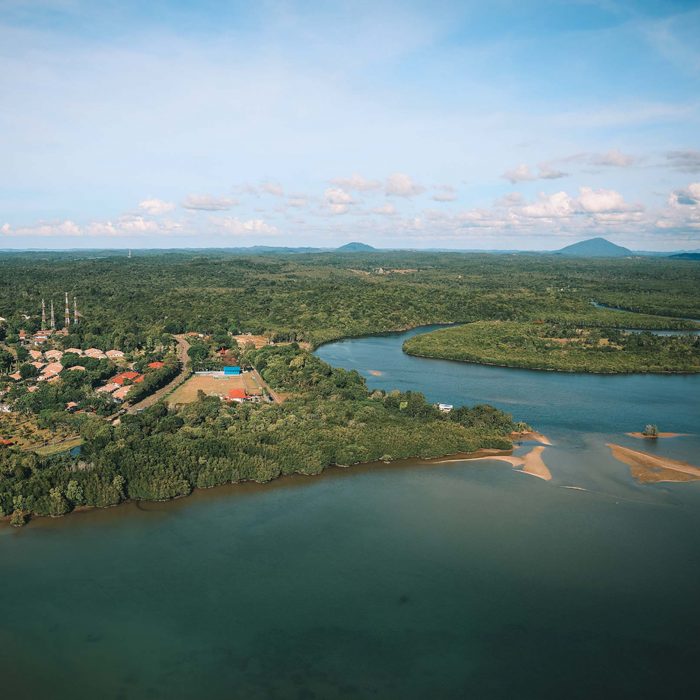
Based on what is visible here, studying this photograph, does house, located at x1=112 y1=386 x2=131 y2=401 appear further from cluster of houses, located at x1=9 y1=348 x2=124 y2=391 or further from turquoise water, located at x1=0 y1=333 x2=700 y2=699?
turquoise water, located at x1=0 y1=333 x2=700 y2=699

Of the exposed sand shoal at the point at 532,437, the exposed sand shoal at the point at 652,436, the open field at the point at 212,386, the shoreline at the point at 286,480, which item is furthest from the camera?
→ the open field at the point at 212,386

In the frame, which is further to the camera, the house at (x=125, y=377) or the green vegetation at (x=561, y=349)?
the green vegetation at (x=561, y=349)

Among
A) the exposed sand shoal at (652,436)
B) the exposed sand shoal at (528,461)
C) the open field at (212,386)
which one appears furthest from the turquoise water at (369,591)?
the open field at (212,386)

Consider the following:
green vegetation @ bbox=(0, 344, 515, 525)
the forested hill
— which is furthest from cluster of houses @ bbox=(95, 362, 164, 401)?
the forested hill

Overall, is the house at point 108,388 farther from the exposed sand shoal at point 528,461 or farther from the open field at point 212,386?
the exposed sand shoal at point 528,461

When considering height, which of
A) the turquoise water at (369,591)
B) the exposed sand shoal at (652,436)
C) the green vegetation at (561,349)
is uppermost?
the green vegetation at (561,349)

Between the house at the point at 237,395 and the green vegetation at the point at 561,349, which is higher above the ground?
the green vegetation at the point at 561,349
